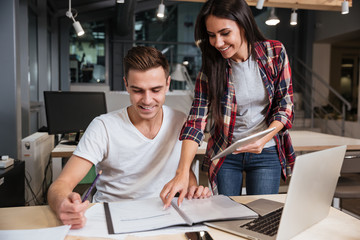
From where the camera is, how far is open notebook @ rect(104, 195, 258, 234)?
844mm

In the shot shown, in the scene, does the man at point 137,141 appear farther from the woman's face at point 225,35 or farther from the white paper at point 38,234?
the white paper at point 38,234

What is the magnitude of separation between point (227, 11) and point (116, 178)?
79 cm

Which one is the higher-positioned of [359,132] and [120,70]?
[120,70]

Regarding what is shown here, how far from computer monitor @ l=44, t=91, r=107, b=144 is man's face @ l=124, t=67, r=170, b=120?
4.23ft

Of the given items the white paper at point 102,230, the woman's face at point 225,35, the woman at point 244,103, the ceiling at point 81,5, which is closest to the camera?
the white paper at point 102,230

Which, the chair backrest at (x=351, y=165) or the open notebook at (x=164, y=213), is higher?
the open notebook at (x=164, y=213)

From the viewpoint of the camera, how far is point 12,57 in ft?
8.10

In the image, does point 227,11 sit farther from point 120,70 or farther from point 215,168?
point 120,70

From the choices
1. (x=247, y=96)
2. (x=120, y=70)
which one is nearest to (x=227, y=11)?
(x=247, y=96)

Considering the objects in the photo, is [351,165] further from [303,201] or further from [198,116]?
[303,201]

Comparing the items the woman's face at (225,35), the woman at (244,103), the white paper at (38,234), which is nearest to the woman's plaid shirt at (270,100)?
the woman at (244,103)

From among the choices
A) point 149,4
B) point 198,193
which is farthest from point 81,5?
point 198,193

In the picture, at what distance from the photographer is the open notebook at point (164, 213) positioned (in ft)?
2.77

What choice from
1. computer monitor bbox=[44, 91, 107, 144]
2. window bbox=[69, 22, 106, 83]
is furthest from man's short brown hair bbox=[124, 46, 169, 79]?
window bbox=[69, 22, 106, 83]
